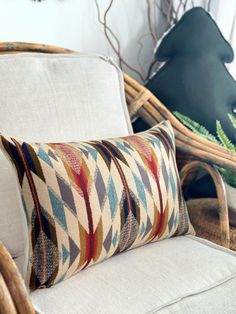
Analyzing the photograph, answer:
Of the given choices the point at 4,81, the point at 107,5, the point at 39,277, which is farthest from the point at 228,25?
the point at 39,277

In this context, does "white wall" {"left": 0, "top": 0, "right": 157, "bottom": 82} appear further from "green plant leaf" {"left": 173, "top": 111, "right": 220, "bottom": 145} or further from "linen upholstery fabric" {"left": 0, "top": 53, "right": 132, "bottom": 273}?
"green plant leaf" {"left": 173, "top": 111, "right": 220, "bottom": 145}

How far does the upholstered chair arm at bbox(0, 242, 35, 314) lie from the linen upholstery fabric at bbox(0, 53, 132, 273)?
0.21m

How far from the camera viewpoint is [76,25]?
179cm

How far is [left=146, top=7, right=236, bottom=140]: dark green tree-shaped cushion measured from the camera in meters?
1.71

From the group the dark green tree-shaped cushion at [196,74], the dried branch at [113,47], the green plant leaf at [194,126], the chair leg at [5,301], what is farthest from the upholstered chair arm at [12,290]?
the dried branch at [113,47]

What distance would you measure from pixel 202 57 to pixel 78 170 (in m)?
0.86

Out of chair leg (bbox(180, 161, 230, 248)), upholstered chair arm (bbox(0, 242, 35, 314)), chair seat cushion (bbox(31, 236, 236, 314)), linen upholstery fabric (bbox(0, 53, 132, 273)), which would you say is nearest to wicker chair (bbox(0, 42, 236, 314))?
chair leg (bbox(180, 161, 230, 248))

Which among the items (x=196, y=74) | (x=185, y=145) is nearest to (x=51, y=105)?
(x=185, y=145)

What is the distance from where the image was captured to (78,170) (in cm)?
109

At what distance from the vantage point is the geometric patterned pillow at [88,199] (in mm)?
1043

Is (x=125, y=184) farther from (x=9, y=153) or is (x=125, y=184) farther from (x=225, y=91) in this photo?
(x=225, y=91)

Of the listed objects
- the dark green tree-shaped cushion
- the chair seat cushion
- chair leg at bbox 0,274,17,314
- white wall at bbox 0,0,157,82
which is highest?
white wall at bbox 0,0,157,82

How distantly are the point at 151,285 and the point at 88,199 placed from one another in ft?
0.74

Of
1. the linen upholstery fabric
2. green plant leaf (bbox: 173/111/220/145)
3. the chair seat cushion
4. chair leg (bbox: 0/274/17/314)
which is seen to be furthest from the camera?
green plant leaf (bbox: 173/111/220/145)
